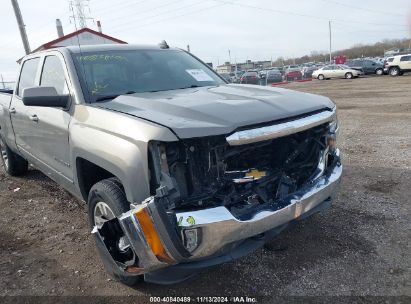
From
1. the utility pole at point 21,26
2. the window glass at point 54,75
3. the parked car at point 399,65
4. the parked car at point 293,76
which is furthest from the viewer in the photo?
the parked car at point 293,76

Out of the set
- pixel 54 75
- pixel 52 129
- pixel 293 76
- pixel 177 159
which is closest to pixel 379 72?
pixel 293 76

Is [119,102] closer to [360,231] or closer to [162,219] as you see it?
[162,219]

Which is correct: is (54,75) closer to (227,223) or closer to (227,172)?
(227,172)

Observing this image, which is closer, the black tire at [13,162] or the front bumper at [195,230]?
the front bumper at [195,230]

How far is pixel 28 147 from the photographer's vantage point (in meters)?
4.59

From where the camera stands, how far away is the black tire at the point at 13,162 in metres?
6.12

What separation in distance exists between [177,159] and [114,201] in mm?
578

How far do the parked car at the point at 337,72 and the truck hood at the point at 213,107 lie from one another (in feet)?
108

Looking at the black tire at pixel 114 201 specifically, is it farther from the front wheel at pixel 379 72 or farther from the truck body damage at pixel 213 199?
the front wheel at pixel 379 72

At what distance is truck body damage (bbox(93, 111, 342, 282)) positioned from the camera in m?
2.25

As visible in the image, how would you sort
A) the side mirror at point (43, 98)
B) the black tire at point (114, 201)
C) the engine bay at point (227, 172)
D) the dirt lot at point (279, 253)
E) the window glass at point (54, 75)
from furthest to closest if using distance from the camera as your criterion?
the window glass at point (54, 75) → the side mirror at point (43, 98) → the dirt lot at point (279, 253) → the black tire at point (114, 201) → the engine bay at point (227, 172)

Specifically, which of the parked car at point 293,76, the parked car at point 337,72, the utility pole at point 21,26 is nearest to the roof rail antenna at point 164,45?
the utility pole at point 21,26

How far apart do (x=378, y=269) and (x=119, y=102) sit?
8.02ft

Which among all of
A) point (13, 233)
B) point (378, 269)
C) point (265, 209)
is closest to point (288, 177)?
point (265, 209)
